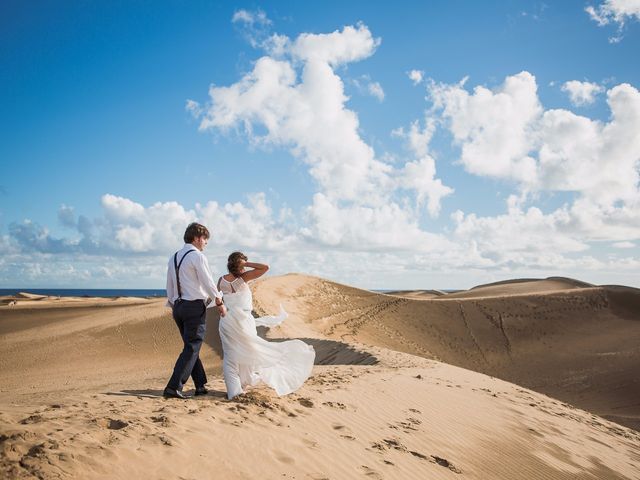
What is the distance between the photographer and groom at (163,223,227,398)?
5.54 meters

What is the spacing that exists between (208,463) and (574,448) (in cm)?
589

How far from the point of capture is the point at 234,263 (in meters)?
5.94

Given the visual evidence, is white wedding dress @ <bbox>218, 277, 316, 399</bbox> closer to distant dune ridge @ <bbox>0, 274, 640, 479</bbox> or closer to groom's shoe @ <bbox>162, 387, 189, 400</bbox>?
distant dune ridge @ <bbox>0, 274, 640, 479</bbox>

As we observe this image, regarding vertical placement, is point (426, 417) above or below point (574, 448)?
above

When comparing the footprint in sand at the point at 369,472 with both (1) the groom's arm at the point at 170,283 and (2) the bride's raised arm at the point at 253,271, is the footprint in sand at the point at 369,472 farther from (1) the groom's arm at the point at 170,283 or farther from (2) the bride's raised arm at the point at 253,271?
(1) the groom's arm at the point at 170,283

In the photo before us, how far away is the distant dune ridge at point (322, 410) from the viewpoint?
3.83 m

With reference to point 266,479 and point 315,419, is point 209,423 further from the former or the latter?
point 315,419

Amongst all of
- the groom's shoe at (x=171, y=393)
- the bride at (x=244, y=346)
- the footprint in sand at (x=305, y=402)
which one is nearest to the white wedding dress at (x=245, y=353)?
the bride at (x=244, y=346)

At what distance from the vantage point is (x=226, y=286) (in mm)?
6043

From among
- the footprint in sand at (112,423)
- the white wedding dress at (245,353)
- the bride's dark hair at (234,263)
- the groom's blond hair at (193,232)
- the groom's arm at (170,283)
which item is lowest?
the footprint in sand at (112,423)

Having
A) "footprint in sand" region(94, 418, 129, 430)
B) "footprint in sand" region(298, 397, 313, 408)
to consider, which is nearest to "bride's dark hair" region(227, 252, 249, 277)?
"footprint in sand" region(298, 397, 313, 408)

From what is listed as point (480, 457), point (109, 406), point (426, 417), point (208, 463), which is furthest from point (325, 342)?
point (208, 463)

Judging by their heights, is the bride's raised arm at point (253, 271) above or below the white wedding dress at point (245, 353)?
above

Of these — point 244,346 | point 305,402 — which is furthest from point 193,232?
point 305,402
